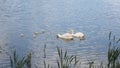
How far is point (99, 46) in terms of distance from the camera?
276 inches

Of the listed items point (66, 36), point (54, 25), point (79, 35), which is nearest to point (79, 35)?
point (79, 35)

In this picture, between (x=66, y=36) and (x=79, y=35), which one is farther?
(x=66, y=36)

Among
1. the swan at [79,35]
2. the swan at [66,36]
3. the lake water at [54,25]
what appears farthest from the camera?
the swan at [66,36]

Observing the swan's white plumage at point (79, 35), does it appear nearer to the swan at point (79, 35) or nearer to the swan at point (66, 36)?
the swan at point (79, 35)

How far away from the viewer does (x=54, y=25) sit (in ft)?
28.3

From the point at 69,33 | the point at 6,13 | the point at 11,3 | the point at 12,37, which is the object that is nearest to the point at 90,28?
the point at 69,33

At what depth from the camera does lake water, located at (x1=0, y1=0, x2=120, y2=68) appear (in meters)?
6.62

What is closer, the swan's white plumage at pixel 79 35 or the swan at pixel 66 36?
the swan's white plumage at pixel 79 35

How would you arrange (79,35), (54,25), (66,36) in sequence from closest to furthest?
(79,35), (66,36), (54,25)

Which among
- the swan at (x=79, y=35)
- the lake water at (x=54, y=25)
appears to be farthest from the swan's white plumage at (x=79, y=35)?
the lake water at (x=54, y=25)

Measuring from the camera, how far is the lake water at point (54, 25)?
6617 millimetres

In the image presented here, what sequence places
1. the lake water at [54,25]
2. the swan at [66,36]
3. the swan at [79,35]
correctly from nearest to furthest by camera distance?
the lake water at [54,25] < the swan at [79,35] < the swan at [66,36]

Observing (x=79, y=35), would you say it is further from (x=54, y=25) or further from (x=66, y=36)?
(x=54, y=25)

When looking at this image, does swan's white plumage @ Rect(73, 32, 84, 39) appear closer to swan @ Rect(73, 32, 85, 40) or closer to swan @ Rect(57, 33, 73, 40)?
swan @ Rect(73, 32, 85, 40)
